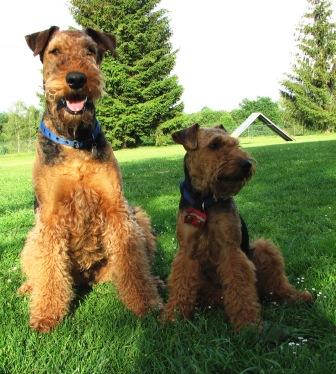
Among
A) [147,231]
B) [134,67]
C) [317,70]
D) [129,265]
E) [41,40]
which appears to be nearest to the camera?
[41,40]

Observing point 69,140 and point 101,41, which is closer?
point 69,140

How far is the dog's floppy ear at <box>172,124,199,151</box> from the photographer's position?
354 centimetres

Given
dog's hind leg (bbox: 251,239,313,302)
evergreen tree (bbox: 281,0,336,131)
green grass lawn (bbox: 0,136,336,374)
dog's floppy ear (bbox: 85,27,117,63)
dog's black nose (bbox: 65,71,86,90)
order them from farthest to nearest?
evergreen tree (bbox: 281,0,336,131) < dog's floppy ear (bbox: 85,27,117,63) < dog's hind leg (bbox: 251,239,313,302) < dog's black nose (bbox: 65,71,86,90) < green grass lawn (bbox: 0,136,336,374)

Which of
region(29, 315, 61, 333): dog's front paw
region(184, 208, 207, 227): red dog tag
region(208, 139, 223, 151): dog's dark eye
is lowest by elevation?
region(29, 315, 61, 333): dog's front paw

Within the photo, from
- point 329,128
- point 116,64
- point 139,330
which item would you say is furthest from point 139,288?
point 329,128

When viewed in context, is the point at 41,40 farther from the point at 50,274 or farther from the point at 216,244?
the point at 216,244

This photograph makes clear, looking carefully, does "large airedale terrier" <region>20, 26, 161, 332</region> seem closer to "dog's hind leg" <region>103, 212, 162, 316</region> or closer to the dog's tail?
"dog's hind leg" <region>103, 212, 162, 316</region>

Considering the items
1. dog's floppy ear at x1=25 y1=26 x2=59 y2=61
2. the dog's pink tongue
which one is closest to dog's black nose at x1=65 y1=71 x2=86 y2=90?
the dog's pink tongue

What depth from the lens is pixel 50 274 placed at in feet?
11.7

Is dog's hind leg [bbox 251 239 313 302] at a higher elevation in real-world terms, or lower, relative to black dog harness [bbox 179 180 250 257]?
lower

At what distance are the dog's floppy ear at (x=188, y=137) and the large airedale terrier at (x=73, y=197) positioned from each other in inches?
22.9

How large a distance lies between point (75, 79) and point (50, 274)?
1565mm

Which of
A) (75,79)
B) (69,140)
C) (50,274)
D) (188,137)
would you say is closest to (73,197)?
(69,140)

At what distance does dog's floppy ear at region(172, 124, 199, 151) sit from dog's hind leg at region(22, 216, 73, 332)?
1181 millimetres
